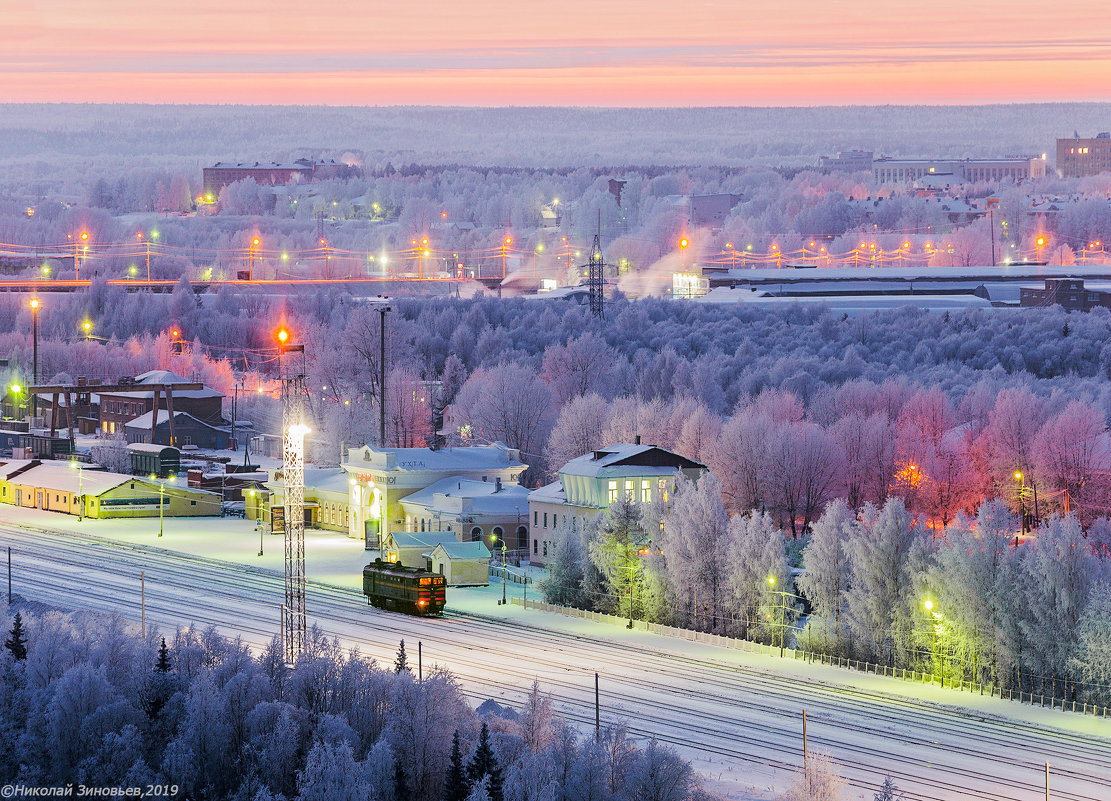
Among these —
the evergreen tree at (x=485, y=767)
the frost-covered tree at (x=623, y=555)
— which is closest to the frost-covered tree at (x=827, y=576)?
the frost-covered tree at (x=623, y=555)

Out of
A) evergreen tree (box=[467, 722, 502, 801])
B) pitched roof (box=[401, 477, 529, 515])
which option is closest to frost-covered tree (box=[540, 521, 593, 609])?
pitched roof (box=[401, 477, 529, 515])

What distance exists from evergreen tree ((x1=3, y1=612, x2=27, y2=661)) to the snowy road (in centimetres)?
457

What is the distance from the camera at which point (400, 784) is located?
→ 2528cm

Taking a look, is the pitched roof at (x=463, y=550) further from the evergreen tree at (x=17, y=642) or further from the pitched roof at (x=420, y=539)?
the evergreen tree at (x=17, y=642)

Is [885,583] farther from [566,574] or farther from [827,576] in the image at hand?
[566,574]

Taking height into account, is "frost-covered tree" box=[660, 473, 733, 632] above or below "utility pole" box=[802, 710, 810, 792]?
above

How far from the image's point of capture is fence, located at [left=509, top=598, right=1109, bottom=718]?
3114 centimetres

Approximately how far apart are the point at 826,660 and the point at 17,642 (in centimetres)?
1401

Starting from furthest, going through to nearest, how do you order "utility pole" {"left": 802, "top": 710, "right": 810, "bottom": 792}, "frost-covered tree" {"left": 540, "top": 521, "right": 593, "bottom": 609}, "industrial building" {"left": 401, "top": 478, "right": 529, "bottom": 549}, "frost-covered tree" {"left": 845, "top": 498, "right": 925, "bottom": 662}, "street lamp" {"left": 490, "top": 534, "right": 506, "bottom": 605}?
1. "industrial building" {"left": 401, "top": 478, "right": 529, "bottom": 549}
2. "frost-covered tree" {"left": 540, "top": 521, "right": 593, "bottom": 609}
3. "street lamp" {"left": 490, "top": 534, "right": 506, "bottom": 605}
4. "frost-covered tree" {"left": 845, "top": 498, "right": 925, "bottom": 662}
5. "utility pole" {"left": 802, "top": 710, "right": 810, "bottom": 792}

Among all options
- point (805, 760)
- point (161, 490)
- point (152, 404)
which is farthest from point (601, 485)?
point (152, 404)

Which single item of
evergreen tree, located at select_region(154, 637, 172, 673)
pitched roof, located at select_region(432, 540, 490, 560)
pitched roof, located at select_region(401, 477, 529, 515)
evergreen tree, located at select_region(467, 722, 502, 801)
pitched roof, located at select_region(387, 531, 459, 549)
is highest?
pitched roof, located at select_region(401, 477, 529, 515)

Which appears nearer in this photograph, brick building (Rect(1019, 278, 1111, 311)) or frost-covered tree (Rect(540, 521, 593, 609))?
frost-covered tree (Rect(540, 521, 593, 609))

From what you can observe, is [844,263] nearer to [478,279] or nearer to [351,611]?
[478,279]

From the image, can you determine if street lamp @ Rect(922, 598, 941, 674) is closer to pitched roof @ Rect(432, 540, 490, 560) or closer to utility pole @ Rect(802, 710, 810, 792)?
utility pole @ Rect(802, 710, 810, 792)
